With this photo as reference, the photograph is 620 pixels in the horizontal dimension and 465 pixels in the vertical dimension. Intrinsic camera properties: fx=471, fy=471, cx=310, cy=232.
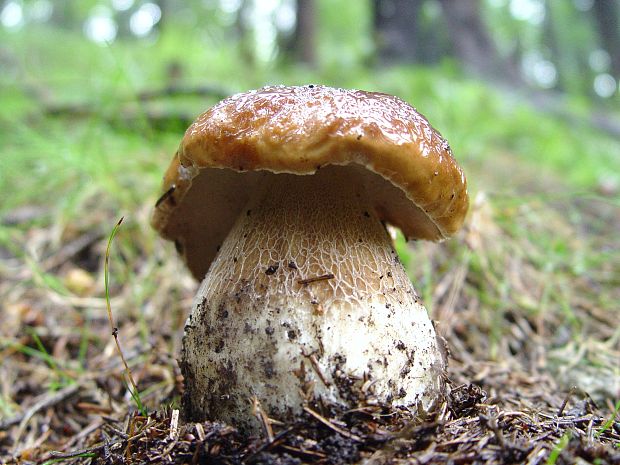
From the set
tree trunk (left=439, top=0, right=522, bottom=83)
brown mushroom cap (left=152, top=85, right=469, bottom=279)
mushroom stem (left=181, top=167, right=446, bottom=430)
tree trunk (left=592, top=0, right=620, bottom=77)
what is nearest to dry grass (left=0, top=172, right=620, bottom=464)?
mushroom stem (left=181, top=167, right=446, bottom=430)

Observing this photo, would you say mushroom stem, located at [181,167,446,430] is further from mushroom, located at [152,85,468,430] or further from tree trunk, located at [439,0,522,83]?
tree trunk, located at [439,0,522,83]

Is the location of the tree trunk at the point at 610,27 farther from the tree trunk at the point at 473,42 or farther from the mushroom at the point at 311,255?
→ the mushroom at the point at 311,255

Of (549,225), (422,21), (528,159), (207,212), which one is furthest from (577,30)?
(207,212)

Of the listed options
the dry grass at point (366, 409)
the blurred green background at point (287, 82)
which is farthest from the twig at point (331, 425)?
the blurred green background at point (287, 82)

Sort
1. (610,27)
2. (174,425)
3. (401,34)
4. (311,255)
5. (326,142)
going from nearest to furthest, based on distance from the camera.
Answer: (326,142), (174,425), (311,255), (401,34), (610,27)

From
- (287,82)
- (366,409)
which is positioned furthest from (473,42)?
(366,409)

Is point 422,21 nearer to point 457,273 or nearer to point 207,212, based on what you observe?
point 457,273

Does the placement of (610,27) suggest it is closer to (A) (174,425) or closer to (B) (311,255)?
(B) (311,255)
